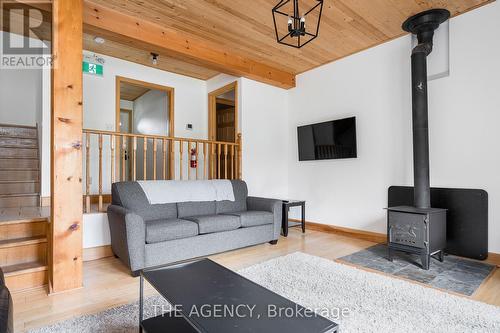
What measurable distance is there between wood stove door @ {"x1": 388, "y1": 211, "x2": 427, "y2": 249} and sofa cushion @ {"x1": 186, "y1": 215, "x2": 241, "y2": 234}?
1.71 meters

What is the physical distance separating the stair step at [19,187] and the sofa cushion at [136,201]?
74.1 inches

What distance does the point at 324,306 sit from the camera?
79.0 inches

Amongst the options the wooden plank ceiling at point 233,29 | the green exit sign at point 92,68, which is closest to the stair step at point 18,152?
the green exit sign at point 92,68

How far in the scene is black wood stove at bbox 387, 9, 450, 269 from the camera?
284 centimetres

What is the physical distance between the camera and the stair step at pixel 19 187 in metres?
3.90

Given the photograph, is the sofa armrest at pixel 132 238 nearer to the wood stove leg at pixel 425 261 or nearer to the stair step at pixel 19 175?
the stair step at pixel 19 175

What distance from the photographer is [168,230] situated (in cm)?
280

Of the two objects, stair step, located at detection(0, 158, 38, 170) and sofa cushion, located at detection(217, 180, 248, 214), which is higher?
stair step, located at detection(0, 158, 38, 170)

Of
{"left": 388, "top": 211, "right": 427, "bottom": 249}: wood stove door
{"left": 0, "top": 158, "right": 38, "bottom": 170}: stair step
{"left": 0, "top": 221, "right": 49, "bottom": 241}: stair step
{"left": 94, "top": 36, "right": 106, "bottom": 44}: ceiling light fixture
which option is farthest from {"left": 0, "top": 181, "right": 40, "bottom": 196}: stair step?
{"left": 388, "top": 211, "right": 427, "bottom": 249}: wood stove door

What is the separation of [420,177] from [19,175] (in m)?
5.39

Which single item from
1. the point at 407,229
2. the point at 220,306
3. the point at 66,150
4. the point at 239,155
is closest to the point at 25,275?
the point at 66,150

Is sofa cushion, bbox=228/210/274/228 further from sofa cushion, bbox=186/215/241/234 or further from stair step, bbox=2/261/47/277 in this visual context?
stair step, bbox=2/261/47/277

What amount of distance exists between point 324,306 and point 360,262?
3.87 feet

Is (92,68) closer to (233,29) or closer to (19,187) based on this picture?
(19,187)
